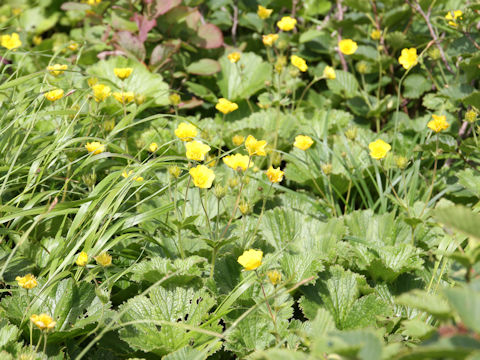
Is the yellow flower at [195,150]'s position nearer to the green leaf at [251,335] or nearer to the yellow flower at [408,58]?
the green leaf at [251,335]

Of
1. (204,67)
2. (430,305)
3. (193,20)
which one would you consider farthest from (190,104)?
(430,305)

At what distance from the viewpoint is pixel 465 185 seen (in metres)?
2.09

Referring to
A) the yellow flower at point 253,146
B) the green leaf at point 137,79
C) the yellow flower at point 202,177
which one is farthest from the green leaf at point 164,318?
the green leaf at point 137,79

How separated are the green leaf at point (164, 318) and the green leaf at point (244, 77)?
1.56 meters

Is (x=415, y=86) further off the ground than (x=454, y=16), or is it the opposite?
(x=454, y=16)

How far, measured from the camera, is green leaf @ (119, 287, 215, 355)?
4.74 ft

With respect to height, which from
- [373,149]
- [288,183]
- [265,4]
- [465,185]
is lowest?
[288,183]

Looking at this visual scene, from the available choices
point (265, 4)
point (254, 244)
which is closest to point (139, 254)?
point (254, 244)

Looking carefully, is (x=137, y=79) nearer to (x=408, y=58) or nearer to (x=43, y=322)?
(x=408, y=58)

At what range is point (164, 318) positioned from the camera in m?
1.53

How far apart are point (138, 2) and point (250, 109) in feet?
2.79

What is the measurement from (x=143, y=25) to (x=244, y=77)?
0.60 m

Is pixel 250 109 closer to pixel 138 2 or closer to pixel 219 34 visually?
pixel 219 34

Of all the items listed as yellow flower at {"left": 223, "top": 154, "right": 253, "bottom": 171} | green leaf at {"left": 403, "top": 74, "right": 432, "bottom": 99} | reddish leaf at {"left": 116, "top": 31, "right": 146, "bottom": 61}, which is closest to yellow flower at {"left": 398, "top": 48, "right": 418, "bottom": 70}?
green leaf at {"left": 403, "top": 74, "right": 432, "bottom": 99}
